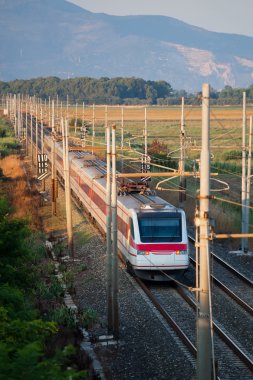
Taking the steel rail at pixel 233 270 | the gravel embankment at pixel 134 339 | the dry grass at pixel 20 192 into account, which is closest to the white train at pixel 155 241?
the gravel embankment at pixel 134 339

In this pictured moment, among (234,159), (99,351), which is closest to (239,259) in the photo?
(99,351)

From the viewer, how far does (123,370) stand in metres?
15.6

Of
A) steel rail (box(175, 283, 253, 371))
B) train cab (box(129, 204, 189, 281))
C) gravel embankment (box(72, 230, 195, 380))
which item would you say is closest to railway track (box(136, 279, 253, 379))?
steel rail (box(175, 283, 253, 371))

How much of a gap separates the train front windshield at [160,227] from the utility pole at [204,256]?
33.8ft

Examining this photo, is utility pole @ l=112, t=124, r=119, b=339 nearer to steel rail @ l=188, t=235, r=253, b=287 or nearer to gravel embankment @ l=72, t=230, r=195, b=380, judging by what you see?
gravel embankment @ l=72, t=230, r=195, b=380

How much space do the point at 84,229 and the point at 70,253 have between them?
5578 millimetres

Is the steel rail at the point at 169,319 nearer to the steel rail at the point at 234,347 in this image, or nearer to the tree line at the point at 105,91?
the steel rail at the point at 234,347

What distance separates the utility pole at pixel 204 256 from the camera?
11.3 meters

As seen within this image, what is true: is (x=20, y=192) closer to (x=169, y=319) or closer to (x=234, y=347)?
(x=169, y=319)

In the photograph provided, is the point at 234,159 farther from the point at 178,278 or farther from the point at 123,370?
the point at 123,370

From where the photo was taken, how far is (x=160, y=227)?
2252 centimetres

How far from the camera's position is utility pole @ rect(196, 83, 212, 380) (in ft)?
37.2

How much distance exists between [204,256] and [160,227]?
10994mm

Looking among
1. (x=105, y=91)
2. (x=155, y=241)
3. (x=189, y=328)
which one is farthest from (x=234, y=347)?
(x=105, y=91)
